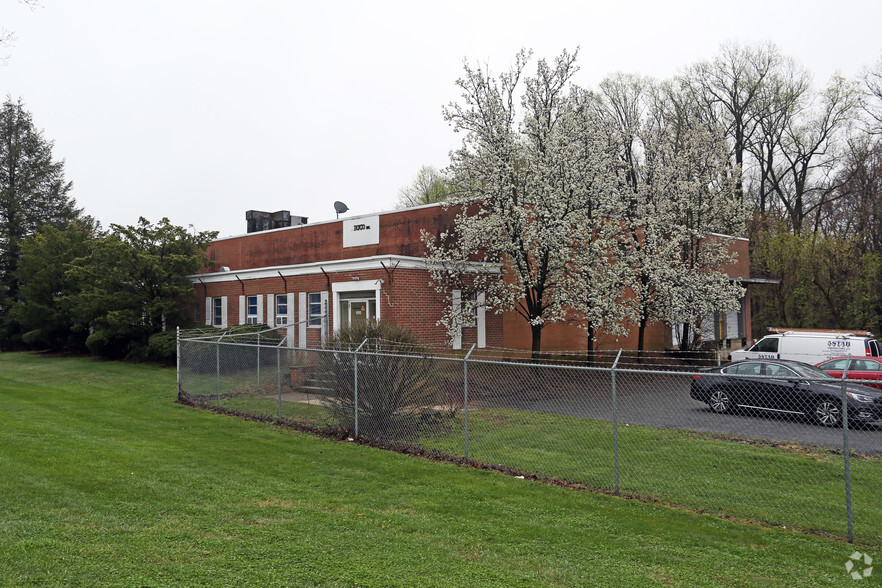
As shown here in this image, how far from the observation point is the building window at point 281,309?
24547mm

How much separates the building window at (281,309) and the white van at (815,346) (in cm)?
1707

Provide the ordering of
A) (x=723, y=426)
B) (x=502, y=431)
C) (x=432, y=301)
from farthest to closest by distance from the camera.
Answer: (x=432, y=301) → (x=502, y=431) → (x=723, y=426)

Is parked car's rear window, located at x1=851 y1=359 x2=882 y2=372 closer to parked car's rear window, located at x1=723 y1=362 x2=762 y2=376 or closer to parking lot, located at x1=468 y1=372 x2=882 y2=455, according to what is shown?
parked car's rear window, located at x1=723 y1=362 x2=762 y2=376

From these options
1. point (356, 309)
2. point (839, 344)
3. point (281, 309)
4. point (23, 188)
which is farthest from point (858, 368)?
point (23, 188)

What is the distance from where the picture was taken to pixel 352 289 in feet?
69.8

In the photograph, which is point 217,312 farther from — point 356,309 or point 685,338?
point 685,338

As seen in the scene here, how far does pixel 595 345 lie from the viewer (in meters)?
25.8

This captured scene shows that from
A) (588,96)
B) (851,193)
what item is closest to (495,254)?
(588,96)

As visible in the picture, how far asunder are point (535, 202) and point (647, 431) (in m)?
10.0

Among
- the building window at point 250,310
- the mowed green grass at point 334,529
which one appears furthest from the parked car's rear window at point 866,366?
the building window at point 250,310

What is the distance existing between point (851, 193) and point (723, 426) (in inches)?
1409

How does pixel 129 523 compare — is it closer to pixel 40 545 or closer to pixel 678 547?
pixel 40 545

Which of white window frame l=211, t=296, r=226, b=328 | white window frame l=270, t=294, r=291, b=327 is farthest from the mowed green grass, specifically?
white window frame l=211, t=296, r=226, b=328

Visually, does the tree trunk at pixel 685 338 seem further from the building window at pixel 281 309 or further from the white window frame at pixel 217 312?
the white window frame at pixel 217 312
